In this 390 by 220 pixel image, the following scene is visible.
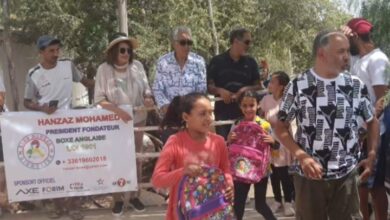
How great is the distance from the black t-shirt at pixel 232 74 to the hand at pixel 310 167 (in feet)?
9.11

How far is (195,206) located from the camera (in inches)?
156

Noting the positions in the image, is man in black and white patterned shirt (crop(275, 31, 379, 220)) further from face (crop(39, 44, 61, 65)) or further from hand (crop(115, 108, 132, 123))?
face (crop(39, 44, 61, 65))

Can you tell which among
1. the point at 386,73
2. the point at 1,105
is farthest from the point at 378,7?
the point at 1,105

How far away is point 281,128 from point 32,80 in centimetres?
340

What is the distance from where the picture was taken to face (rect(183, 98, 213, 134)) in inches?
159

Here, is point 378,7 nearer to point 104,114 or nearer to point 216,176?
point 216,176

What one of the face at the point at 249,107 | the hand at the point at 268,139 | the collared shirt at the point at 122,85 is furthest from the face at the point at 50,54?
the hand at the point at 268,139

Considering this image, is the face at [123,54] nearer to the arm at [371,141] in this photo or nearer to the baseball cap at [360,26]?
the baseball cap at [360,26]

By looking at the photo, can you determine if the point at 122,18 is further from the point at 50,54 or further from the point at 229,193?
the point at 229,193

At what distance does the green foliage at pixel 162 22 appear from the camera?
14.4 m

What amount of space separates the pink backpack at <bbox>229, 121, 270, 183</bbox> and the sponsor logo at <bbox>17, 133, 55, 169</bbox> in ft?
6.71

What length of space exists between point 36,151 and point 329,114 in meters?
3.66

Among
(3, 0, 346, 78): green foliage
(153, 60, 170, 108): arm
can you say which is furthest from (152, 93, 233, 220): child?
(3, 0, 346, 78): green foliage

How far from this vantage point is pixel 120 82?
663cm
